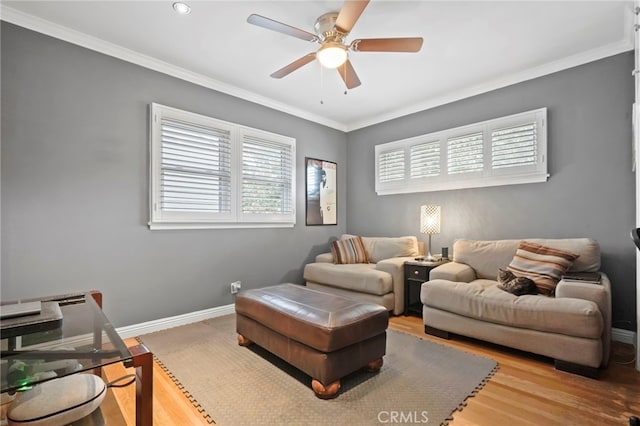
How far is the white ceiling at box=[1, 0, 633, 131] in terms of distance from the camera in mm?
2373

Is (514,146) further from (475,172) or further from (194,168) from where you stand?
(194,168)

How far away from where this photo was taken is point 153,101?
3.13 metres

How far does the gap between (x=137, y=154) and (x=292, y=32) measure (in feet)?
6.40

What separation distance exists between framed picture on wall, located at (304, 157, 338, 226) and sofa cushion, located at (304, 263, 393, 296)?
82 centimetres

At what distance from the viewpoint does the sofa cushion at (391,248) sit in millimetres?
4051

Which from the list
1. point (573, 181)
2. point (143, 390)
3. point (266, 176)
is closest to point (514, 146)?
point (573, 181)

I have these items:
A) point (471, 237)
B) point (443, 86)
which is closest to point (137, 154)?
point (443, 86)

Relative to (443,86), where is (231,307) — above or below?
below

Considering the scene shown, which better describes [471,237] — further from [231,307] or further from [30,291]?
[30,291]

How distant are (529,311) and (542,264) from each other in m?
0.61

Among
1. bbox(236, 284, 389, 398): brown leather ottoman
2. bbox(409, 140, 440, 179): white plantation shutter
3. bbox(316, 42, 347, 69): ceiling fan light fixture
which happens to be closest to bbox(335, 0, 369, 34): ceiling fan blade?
bbox(316, 42, 347, 69): ceiling fan light fixture

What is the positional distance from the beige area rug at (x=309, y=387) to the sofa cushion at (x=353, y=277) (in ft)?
2.49

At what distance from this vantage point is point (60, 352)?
1264mm

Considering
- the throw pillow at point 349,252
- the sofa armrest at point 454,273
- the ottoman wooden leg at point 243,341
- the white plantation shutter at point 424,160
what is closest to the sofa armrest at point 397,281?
the sofa armrest at point 454,273
